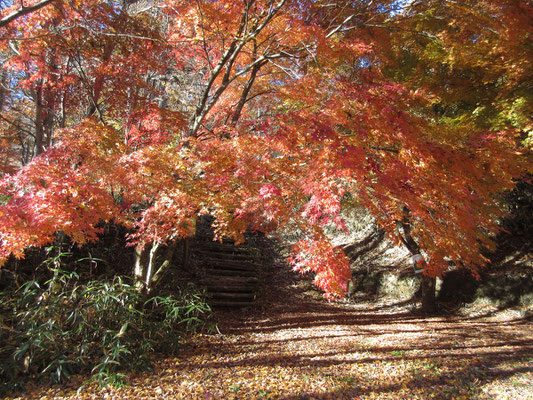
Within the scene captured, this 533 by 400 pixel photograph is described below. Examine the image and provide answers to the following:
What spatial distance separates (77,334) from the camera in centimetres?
415

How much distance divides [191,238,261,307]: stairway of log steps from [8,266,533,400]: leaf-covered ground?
0.45 m

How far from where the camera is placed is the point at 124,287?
4910 millimetres

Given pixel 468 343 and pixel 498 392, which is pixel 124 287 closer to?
pixel 498 392

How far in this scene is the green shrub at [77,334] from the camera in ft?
12.0

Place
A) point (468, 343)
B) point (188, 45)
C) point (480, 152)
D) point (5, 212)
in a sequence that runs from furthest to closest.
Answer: point (188, 45), point (468, 343), point (480, 152), point (5, 212)

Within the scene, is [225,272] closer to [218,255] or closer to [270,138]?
[218,255]

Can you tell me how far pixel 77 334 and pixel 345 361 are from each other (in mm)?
3998

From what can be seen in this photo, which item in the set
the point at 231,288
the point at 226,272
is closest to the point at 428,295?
the point at 231,288

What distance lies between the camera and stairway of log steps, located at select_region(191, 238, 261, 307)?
748 centimetres

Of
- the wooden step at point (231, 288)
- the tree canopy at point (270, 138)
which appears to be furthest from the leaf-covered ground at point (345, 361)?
the tree canopy at point (270, 138)

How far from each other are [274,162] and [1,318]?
437 cm

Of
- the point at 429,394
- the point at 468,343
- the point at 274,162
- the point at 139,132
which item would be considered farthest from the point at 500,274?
the point at 139,132

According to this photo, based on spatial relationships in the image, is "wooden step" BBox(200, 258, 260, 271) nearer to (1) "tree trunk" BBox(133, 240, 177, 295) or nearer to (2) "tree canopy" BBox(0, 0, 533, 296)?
A: (2) "tree canopy" BBox(0, 0, 533, 296)

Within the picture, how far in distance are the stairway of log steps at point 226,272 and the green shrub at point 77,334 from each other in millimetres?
2217
